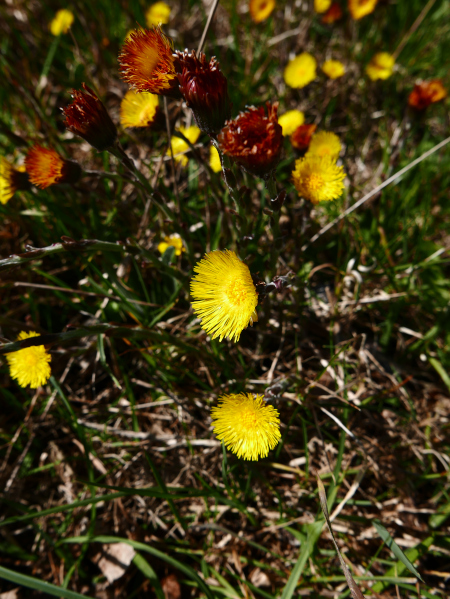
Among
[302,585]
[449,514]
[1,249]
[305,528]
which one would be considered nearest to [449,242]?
[449,514]

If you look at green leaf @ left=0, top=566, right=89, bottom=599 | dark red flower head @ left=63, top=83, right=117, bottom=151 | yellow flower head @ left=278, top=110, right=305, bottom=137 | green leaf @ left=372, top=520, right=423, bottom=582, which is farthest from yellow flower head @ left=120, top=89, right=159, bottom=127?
green leaf @ left=372, top=520, right=423, bottom=582

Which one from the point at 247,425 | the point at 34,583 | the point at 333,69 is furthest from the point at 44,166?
the point at 333,69

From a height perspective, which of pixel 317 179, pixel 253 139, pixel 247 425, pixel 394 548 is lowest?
pixel 394 548

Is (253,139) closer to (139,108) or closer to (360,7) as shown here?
(139,108)

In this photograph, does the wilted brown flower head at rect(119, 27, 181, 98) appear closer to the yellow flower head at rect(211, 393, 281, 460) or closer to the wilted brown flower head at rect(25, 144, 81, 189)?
the wilted brown flower head at rect(25, 144, 81, 189)

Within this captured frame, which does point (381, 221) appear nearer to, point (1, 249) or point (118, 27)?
point (1, 249)

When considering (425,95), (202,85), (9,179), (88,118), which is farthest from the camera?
(425,95)
